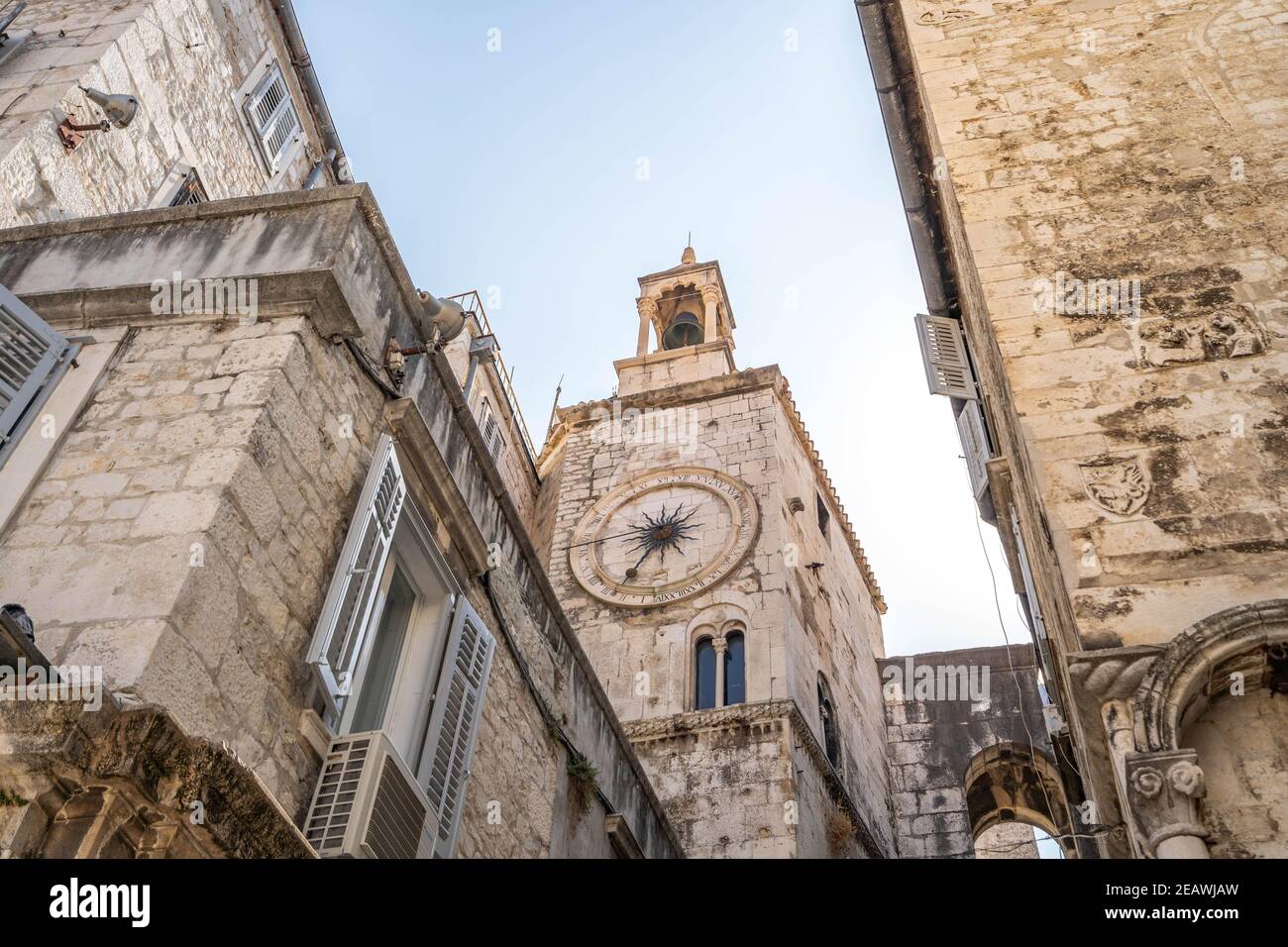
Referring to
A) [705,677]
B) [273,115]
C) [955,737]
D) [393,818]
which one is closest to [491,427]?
Answer: [705,677]

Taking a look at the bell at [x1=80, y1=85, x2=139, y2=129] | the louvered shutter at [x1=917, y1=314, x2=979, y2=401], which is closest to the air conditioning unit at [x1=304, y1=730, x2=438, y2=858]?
the louvered shutter at [x1=917, y1=314, x2=979, y2=401]

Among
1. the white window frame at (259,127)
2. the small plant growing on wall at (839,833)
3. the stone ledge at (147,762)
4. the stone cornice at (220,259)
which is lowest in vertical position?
the stone ledge at (147,762)

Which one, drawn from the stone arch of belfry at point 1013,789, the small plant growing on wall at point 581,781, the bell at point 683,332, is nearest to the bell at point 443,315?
the small plant growing on wall at point 581,781

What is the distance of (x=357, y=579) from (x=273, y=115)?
10.1m

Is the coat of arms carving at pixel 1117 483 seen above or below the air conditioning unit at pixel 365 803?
above

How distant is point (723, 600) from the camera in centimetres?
1872

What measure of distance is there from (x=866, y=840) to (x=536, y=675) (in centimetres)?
1082

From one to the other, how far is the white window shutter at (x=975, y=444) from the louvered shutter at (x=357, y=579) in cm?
577

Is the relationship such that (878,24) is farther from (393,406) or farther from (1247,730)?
(1247,730)

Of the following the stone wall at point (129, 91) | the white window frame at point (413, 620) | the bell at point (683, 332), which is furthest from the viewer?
the bell at point (683, 332)

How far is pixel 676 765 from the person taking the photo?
16422 millimetres

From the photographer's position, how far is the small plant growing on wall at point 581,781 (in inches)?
360

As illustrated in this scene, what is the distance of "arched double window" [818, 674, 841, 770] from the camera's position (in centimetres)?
1820

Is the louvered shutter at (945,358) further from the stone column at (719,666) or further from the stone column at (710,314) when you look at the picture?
the stone column at (710,314)
